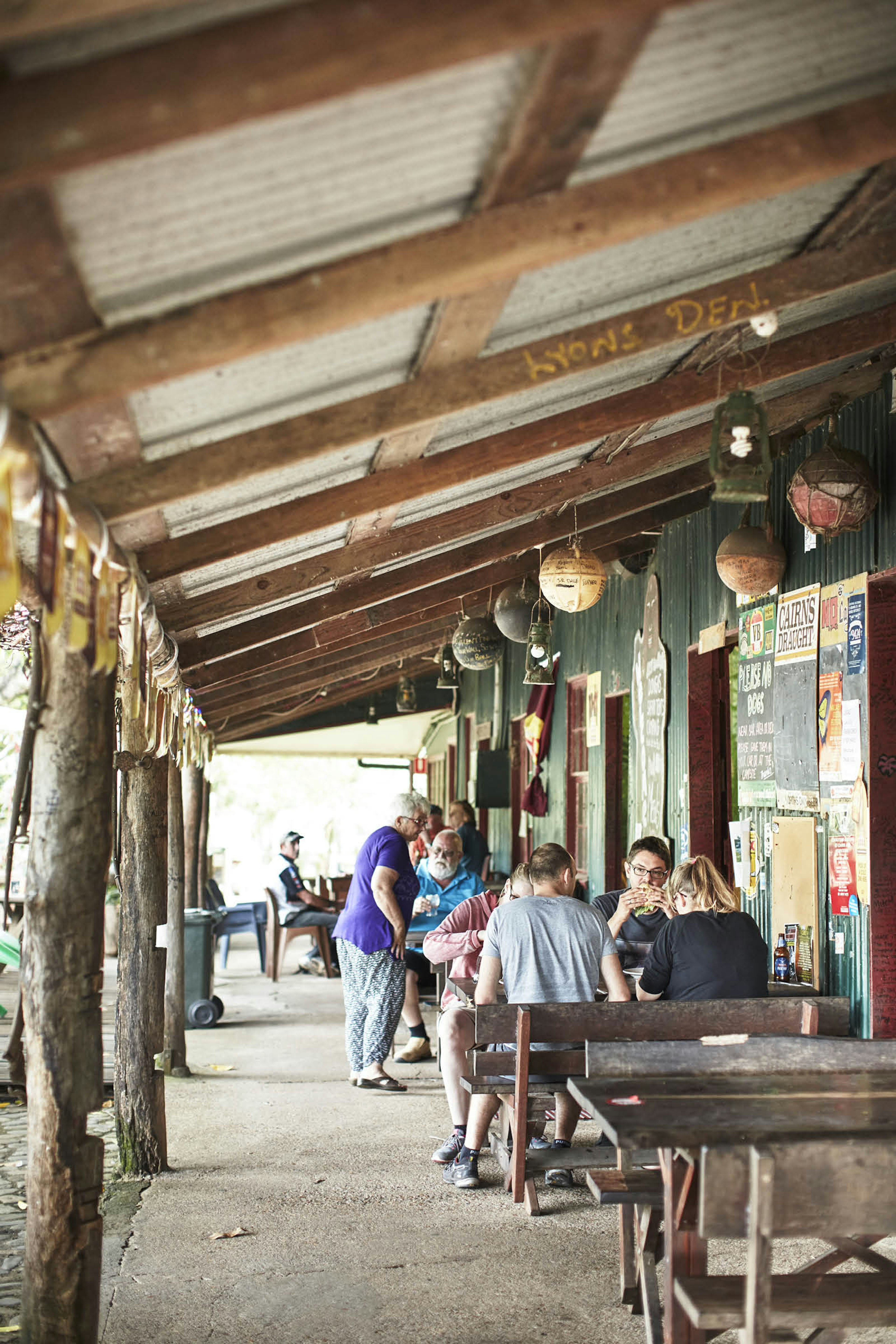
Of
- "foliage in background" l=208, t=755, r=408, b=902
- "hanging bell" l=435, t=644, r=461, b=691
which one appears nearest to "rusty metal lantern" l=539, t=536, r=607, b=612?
"hanging bell" l=435, t=644, r=461, b=691

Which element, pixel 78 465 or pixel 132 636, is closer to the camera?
pixel 78 465

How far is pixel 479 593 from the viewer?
9.88 m

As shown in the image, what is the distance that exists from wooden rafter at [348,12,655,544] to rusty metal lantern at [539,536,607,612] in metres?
3.16

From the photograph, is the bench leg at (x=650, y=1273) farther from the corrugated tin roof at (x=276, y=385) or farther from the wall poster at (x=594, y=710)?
the wall poster at (x=594, y=710)

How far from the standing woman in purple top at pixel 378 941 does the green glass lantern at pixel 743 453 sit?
3406mm

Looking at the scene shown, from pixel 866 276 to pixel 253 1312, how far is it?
366 centimetres

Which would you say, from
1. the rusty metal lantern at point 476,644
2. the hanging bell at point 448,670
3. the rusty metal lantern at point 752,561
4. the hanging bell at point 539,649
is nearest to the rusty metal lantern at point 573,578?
the rusty metal lantern at point 752,561

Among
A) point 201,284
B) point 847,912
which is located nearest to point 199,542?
point 201,284

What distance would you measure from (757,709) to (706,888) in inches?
72.0

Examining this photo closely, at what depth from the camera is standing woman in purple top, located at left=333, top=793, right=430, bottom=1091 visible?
682 cm

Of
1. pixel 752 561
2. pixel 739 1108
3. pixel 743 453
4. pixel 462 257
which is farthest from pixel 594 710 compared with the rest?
pixel 462 257

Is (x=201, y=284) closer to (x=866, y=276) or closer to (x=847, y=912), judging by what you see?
(x=866, y=276)

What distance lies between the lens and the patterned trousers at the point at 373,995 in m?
6.84

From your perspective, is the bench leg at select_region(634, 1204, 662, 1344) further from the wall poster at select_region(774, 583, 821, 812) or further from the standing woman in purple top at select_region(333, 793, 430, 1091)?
the standing woman in purple top at select_region(333, 793, 430, 1091)
